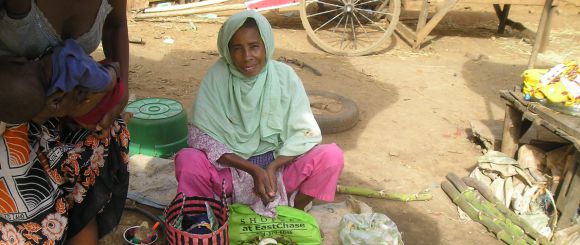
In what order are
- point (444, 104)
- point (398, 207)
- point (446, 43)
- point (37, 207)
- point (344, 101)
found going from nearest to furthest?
1. point (37, 207)
2. point (398, 207)
3. point (344, 101)
4. point (444, 104)
5. point (446, 43)

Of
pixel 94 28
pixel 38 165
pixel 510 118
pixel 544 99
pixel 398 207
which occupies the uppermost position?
pixel 94 28

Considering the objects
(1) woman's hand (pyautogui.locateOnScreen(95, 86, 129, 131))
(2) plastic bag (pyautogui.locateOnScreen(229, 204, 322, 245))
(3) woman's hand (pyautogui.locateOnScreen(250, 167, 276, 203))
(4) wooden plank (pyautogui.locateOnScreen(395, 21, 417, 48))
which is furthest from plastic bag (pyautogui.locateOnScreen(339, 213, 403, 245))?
(4) wooden plank (pyautogui.locateOnScreen(395, 21, 417, 48))

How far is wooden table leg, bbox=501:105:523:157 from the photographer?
3523 mm

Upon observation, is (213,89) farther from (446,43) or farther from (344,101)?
(446,43)

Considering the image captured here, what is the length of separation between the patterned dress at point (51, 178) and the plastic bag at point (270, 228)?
70cm

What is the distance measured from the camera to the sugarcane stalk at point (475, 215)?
2799 millimetres

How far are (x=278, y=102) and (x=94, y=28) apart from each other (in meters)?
1.11

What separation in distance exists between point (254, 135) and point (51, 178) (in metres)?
1.16

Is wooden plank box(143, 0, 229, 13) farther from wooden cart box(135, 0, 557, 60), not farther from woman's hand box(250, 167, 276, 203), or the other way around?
woman's hand box(250, 167, 276, 203)

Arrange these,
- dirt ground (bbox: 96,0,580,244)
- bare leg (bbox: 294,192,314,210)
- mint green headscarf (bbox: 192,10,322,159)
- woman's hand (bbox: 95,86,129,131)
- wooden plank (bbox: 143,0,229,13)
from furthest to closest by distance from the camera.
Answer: wooden plank (bbox: 143,0,229,13), dirt ground (bbox: 96,0,580,244), bare leg (bbox: 294,192,314,210), mint green headscarf (bbox: 192,10,322,159), woman's hand (bbox: 95,86,129,131)

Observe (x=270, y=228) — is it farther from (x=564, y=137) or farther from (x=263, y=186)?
(x=564, y=137)

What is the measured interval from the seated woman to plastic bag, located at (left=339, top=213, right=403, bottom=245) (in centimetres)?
18

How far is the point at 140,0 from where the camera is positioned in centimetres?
736

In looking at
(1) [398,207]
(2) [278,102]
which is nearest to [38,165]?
(2) [278,102]
